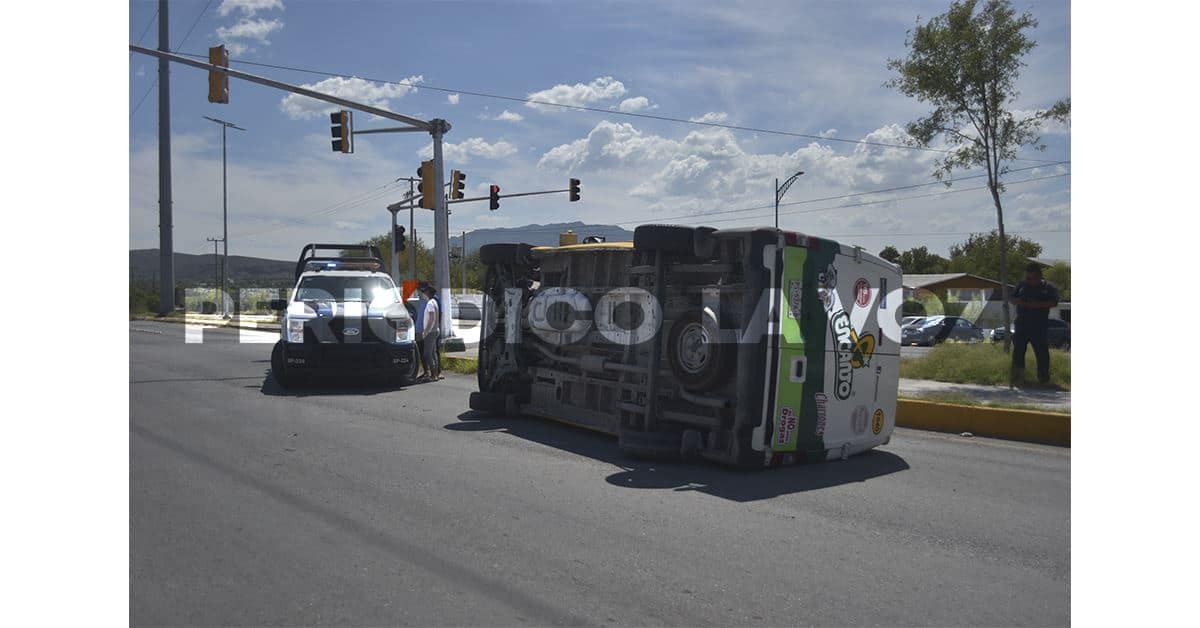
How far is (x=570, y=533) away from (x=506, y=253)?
5.62 metres

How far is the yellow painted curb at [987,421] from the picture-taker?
8969 millimetres

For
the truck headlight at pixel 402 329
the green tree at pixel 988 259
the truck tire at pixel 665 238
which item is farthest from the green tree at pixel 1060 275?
the truck tire at pixel 665 238

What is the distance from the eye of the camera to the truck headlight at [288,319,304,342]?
12609mm

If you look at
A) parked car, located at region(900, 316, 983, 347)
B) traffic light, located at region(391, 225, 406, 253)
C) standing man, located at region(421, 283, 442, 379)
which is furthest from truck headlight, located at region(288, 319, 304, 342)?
parked car, located at region(900, 316, 983, 347)

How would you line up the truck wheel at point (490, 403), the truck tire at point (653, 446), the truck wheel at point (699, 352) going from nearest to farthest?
the truck wheel at point (699, 352) < the truck tire at point (653, 446) < the truck wheel at point (490, 403)

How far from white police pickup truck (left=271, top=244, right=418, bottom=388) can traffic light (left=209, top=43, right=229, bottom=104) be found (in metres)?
4.99

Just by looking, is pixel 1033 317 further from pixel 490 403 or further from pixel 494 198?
pixel 494 198

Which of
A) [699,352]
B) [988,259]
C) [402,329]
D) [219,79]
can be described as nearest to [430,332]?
[402,329]

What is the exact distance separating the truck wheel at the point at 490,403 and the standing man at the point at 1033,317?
285 inches

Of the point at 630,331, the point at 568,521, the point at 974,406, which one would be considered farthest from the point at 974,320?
the point at 568,521

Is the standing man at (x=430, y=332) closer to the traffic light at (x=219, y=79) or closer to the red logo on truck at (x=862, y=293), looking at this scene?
the traffic light at (x=219, y=79)

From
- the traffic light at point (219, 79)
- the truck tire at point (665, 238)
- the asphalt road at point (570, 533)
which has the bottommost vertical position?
the asphalt road at point (570, 533)

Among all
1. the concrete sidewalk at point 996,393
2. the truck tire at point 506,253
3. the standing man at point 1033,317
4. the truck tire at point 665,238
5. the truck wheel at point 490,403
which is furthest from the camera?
the standing man at point 1033,317

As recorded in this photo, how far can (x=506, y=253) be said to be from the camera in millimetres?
10359
